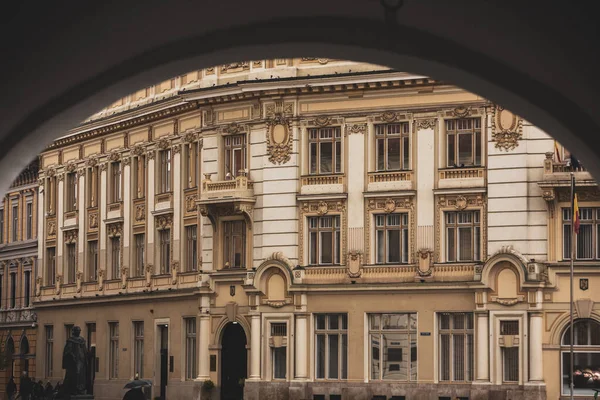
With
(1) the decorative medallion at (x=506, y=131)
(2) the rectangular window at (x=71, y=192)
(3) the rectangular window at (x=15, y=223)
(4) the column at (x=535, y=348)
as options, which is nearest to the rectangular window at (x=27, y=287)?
(3) the rectangular window at (x=15, y=223)

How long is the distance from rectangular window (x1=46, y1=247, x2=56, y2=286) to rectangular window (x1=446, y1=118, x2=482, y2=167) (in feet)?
87.5

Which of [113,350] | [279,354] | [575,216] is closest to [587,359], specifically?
[575,216]

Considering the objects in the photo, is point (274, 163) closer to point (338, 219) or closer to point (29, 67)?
point (338, 219)

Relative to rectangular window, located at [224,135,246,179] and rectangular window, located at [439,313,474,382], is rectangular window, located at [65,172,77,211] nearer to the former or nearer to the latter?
rectangular window, located at [224,135,246,179]

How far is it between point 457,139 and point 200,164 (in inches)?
437

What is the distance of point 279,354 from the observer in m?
54.5

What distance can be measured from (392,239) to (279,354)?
6.17 m

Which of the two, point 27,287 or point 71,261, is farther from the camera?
point 27,287

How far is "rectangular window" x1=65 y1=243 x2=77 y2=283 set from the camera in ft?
229

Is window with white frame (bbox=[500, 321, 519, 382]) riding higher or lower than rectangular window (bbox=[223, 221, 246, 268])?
lower

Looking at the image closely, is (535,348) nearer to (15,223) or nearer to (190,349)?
(190,349)

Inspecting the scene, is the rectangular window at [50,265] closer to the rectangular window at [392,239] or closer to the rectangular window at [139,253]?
the rectangular window at [139,253]

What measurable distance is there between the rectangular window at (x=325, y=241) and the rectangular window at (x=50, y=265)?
21.6 m

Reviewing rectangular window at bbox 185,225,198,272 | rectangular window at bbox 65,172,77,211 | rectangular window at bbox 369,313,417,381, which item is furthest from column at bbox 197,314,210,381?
rectangular window at bbox 65,172,77,211
